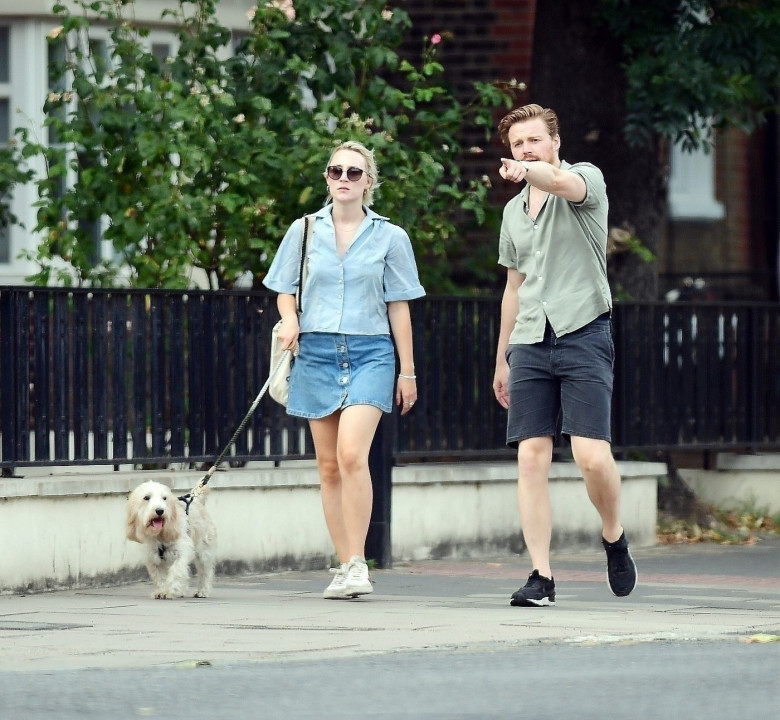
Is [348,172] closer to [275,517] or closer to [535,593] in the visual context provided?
[535,593]

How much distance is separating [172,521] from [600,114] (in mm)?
5328

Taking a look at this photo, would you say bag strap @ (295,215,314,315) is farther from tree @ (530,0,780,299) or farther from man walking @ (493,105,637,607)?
tree @ (530,0,780,299)

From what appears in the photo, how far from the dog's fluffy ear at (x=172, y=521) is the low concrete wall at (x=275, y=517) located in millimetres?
592

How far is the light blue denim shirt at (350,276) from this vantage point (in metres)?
8.88

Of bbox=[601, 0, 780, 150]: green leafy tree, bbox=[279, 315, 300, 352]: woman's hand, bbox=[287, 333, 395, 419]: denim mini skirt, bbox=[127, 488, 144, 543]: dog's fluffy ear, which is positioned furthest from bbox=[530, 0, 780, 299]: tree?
bbox=[127, 488, 144, 543]: dog's fluffy ear

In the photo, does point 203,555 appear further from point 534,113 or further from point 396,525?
point 534,113

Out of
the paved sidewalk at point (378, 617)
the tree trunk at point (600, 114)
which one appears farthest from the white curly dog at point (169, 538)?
the tree trunk at point (600, 114)

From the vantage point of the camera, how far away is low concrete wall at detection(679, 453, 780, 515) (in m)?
Result: 13.5

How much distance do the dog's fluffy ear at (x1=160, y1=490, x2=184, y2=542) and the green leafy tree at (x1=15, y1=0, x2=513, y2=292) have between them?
7.21 ft

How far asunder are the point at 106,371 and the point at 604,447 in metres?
2.77

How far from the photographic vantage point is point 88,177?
11.6 m

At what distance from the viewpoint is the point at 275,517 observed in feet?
35.0

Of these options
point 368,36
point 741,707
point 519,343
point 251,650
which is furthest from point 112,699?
point 368,36

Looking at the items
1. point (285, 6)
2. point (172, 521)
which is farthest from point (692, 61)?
point (172, 521)
